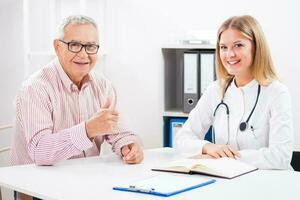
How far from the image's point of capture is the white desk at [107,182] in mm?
1522

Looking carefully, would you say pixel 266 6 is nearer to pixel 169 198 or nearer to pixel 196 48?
pixel 196 48

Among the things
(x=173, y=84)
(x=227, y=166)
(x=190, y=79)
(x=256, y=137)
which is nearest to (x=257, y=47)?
(x=256, y=137)

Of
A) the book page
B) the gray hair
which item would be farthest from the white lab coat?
the gray hair

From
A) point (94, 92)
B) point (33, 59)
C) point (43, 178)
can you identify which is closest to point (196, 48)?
point (94, 92)

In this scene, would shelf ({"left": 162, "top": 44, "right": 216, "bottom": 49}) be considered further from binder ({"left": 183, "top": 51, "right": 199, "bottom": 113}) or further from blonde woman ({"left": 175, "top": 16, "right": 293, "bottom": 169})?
blonde woman ({"left": 175, "top": 16, "right": 293, "bottom": 169})

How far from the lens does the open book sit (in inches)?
69.5

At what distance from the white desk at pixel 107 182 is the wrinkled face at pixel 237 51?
1.83 feet

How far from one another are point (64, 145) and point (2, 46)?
1.97m

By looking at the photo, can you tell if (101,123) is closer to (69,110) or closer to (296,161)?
(69,110)

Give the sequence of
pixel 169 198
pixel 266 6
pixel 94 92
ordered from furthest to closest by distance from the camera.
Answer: pixel 266 6 < pixel 94 92 < pixel 169 198

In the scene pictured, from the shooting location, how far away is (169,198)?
1482mm

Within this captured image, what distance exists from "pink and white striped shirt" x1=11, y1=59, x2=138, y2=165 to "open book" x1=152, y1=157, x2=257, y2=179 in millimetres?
363

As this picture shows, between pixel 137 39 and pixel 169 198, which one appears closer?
pixel 169 198

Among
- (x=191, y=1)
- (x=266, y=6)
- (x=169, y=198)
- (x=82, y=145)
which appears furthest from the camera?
(x=191, y=1)
